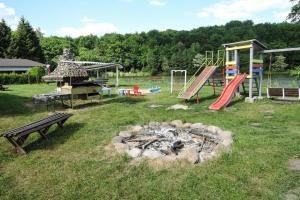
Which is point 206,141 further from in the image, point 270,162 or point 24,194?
point 24,194

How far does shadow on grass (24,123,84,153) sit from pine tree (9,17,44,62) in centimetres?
6017

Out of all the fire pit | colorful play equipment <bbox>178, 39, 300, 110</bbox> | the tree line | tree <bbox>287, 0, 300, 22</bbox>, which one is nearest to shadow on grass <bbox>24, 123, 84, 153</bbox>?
the fire pit

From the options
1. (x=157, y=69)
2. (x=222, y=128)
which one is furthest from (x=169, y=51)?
(x=222, y=128)

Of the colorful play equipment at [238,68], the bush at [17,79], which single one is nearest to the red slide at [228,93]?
the colorful play equipment at [238,68]

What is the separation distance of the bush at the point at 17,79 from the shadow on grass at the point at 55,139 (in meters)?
34.3

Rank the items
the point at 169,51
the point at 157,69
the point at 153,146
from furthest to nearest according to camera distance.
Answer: the point at 169,51 < the point at 157,69 < the point at 153,146

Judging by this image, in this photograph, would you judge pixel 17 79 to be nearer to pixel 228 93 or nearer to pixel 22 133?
pixel 228 93

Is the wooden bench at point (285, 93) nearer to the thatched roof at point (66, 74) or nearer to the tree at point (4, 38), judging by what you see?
the thatched roof at point (66, 74)

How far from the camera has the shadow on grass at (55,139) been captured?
27.2 feet

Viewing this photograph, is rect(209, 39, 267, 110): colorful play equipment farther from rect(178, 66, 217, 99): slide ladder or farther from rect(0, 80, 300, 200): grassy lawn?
rect(0, 80, 300, 200): grassy lawn

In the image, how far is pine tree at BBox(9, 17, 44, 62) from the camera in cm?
6353

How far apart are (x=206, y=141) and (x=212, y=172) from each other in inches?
88.5

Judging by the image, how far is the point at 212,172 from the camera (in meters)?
6.05

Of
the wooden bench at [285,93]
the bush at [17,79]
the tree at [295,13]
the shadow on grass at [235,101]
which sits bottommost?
the shadow on grass at [235,101]
